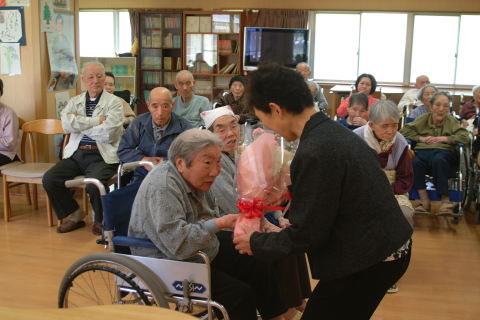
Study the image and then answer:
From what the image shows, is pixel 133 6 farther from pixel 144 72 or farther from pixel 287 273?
pixel 287 273

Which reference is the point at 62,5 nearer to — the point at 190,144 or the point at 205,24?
the point at 190,144

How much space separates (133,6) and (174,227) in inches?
350

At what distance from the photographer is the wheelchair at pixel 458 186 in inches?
174

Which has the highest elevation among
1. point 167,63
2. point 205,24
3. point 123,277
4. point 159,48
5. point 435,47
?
point 205,24

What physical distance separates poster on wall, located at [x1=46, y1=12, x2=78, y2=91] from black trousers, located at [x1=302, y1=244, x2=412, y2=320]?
13.5 ft

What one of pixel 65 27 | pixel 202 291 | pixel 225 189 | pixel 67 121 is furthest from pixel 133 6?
pixel 202 291

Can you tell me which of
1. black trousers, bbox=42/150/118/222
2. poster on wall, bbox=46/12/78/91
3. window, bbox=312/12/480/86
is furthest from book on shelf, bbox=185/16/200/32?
black trousers, bbox=42/150/118/222

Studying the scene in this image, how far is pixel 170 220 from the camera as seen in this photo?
6.64ft

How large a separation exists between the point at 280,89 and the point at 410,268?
2427 millimetres

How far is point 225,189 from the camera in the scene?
262 cm

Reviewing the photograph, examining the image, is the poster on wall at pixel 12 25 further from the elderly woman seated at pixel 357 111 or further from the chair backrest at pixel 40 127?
the elderly woman seated at pixel 357 111

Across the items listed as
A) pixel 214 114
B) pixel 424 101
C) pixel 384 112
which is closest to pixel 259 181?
pixel 214 114

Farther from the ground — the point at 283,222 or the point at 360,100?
the point at 360,100

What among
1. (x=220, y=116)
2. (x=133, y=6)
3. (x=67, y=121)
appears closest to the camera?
(x=220, y=116)
